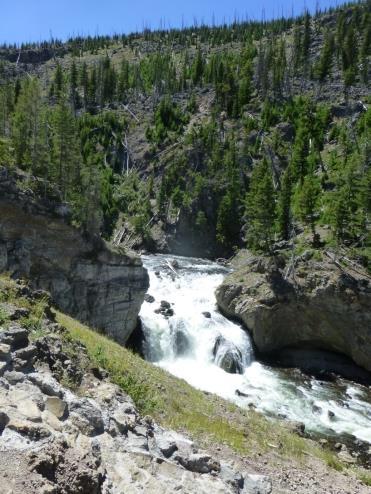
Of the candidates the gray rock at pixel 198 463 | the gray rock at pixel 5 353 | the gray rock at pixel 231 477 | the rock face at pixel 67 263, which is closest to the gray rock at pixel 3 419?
the gray rock at pixel 5 353

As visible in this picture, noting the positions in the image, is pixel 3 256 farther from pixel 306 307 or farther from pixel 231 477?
pixel 306 307

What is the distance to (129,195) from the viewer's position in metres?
84.8

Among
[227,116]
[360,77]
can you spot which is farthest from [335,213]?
[360,77]

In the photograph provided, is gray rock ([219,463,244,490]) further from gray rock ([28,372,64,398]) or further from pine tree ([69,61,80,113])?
pine tree ([69,61,80,113])

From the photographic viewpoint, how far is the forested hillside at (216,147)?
44531 millimetres

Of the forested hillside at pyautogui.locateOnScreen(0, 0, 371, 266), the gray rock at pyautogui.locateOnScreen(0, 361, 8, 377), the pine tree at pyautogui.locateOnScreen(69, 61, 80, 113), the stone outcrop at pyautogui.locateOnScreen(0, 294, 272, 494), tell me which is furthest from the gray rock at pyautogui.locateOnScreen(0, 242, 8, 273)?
the pine tree at pyautogui.locateOnScreen(69, 61, 80, 113)

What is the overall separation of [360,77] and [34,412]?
113057 millimetres

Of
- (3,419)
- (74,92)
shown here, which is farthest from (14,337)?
(74,92)

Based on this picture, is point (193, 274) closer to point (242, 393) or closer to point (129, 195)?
point (242, 393)

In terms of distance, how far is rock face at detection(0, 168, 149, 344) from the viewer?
3150 cm

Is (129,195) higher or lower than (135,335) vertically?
higher

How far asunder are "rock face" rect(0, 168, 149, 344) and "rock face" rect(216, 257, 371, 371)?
10.8 m

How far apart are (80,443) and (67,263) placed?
2900cm

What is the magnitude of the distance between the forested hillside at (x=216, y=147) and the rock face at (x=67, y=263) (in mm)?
2183
